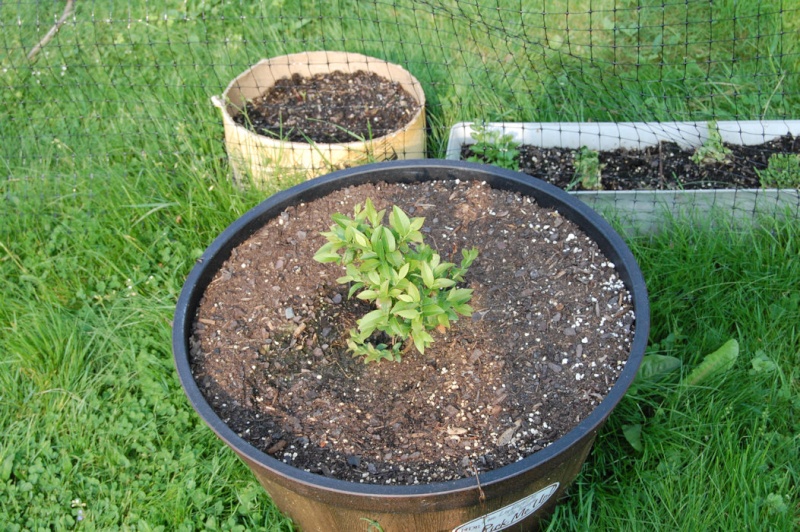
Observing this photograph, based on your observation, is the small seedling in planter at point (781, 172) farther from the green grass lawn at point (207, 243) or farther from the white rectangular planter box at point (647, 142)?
the green grass lawn at point (207, 243)

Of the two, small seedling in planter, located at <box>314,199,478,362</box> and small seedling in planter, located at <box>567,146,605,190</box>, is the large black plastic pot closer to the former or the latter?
small seedling in planter, located at <box>314,199,478,362</box>

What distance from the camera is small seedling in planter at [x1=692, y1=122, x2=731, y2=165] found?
10.2ft

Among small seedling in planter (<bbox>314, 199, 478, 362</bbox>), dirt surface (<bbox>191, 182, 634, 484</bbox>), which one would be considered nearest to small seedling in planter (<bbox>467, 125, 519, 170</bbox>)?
dirt surface (<bbox>191, 182, 634, 484</bbox>)

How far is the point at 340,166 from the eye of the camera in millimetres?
3025

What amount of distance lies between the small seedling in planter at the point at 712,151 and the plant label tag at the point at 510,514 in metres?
1.72

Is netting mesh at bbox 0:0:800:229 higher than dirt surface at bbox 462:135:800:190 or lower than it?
higher

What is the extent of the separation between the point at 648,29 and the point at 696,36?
0.23 metres

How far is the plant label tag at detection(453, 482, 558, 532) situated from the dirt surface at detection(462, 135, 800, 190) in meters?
1.47

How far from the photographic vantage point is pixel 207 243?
10.1 feet

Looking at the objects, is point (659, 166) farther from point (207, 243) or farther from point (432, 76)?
point (207, 243)

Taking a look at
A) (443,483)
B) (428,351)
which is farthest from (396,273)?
(443,483)

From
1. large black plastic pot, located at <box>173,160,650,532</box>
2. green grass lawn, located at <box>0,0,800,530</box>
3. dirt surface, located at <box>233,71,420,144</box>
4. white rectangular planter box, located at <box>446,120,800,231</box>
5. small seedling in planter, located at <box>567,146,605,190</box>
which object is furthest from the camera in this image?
dirt surface, located at <box>233,71,420,144</box>

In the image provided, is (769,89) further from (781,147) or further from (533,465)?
(533,465)

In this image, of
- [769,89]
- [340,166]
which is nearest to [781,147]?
[769,89]
